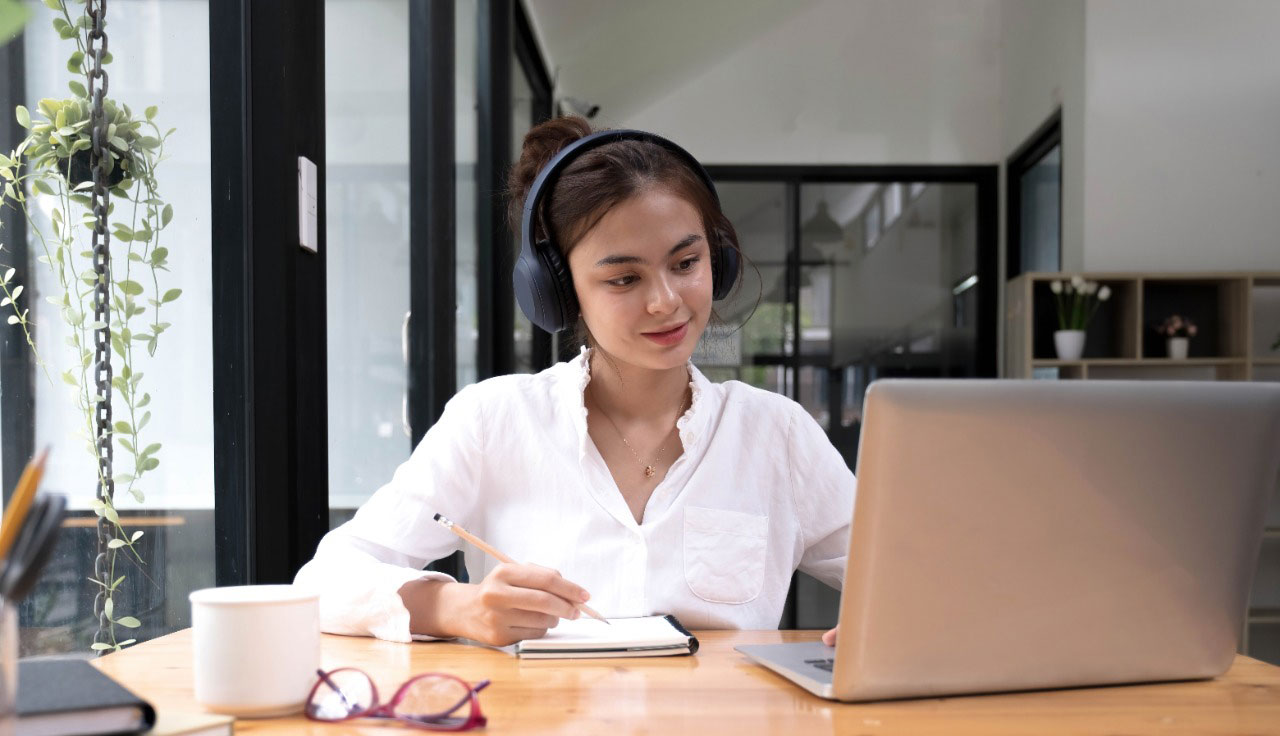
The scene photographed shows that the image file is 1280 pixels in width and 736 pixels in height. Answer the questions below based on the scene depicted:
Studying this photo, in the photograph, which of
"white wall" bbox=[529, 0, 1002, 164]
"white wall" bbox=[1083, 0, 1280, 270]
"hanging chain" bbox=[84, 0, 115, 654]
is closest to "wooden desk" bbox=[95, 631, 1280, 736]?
"hanging chain" bbox=[84, 0, 115, 654]

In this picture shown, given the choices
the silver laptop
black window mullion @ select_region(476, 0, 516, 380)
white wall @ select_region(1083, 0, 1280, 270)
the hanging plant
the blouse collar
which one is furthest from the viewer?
white wall @ select_region(1083, 0, 1280, 270)

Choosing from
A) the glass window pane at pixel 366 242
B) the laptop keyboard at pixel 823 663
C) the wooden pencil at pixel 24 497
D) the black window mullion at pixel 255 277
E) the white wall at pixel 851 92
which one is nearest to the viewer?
the wooden pencil at pixel 24 497

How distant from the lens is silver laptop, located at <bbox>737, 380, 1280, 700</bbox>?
0.77m

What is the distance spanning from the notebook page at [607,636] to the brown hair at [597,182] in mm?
586

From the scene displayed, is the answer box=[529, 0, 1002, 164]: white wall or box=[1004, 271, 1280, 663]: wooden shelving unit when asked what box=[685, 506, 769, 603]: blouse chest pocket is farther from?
box=[529, 0, 1002, 164]: white wall

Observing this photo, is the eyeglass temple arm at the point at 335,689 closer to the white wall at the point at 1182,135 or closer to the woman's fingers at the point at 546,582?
the woman's fingers at the point at 546,582

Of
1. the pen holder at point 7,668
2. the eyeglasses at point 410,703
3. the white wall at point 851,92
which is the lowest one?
the eyeglasses at point 410,703

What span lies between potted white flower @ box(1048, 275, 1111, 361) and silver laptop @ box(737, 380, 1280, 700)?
10.9 feet

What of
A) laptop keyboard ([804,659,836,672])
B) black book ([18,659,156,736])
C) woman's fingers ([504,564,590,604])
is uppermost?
black book ([18,659,156,736])

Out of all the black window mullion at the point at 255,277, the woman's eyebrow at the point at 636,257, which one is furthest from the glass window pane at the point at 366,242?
the woman's eyebrow at the point at 636,257

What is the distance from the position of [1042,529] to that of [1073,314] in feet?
11.7

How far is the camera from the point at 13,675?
59 centimetres

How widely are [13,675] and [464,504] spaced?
36.2 inches

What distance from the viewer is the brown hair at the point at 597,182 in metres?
1.50
